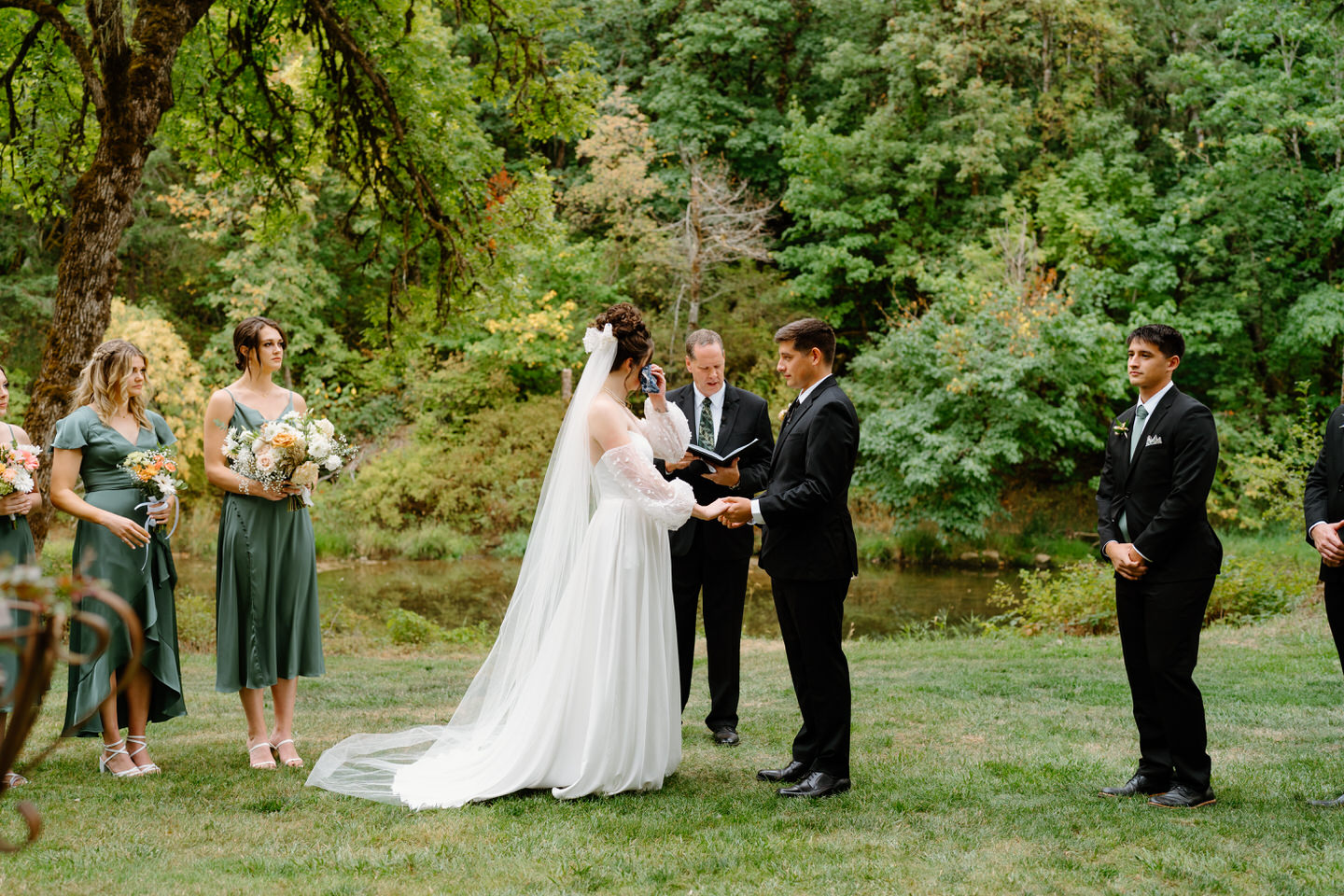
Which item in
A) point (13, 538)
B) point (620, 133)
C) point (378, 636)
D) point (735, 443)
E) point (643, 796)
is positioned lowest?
point (378, 636)

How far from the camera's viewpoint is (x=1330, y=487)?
4766mm

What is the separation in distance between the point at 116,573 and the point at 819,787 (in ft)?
11.9

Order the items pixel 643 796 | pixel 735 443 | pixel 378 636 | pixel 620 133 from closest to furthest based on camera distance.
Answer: pixel 643 796
pixel 735 443
pixel 378 636
pixel 620 133

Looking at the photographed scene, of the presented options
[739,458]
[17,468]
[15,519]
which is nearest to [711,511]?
[739,458]

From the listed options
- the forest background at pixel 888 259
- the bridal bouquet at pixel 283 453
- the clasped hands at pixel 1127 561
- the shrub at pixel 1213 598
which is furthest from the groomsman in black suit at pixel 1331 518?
the forest background at pixel 888 259

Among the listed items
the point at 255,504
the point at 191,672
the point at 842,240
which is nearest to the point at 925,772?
the point at 255,504

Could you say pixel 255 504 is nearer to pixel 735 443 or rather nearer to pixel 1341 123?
pixel 735 443

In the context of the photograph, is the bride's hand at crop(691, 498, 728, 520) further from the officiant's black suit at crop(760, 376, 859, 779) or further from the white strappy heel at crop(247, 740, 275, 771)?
the white strappy heel at crop(247, 740, 275, 771)

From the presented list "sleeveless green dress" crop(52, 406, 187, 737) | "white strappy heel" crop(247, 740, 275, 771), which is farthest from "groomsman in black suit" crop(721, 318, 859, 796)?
"sleeveless green dress" crop(52, 406, 187, 737)

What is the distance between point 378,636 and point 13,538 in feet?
24.6

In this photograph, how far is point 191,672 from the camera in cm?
901

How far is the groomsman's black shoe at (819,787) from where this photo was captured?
4.70m

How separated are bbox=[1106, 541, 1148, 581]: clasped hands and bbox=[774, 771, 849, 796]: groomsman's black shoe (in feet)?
5.22

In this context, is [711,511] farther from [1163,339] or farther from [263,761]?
[263,761]
